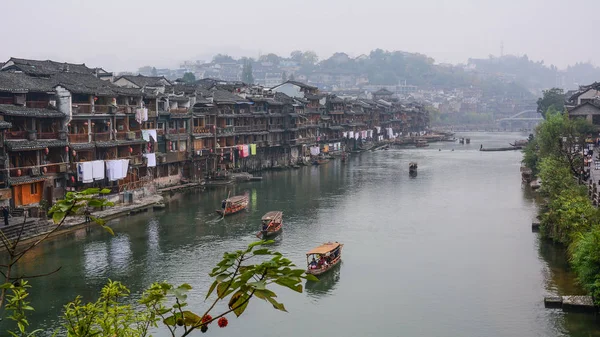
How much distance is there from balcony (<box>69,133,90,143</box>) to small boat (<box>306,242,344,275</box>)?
58.7 ft

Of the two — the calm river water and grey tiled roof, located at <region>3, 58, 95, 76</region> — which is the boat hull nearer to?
the calm river water

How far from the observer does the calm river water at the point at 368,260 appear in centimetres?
2191

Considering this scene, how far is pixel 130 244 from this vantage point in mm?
32000

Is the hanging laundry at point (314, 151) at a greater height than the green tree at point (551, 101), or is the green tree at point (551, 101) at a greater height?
the green tree at point (551, 101)

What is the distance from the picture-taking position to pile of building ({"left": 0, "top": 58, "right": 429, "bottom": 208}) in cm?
3500

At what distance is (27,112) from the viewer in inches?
1350

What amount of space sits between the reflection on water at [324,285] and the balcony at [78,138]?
1900 cm

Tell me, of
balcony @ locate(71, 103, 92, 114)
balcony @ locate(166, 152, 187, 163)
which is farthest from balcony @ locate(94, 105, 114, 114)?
balcony @ locate(166, 152, 187, 163)

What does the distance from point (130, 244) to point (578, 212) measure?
20.7 meters

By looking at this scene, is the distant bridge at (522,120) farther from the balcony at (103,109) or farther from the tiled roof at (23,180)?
Result: the tiled roof at (23,180)

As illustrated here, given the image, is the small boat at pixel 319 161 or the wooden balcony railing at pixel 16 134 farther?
the small boat at pixel 319 161

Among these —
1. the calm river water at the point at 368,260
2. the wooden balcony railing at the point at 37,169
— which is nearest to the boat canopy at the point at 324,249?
the calm river water at the point at 368,260

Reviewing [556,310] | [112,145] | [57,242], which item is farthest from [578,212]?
[112,145]

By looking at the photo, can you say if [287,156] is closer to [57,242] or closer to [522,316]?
[57,242]
